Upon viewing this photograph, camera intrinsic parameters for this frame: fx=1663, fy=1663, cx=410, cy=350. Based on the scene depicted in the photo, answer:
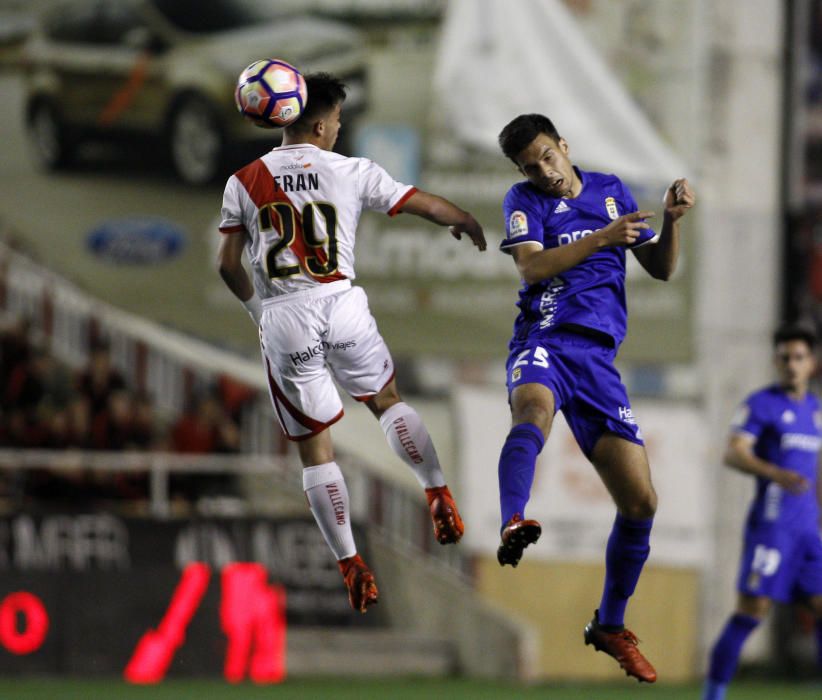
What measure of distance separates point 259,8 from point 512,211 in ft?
28.2

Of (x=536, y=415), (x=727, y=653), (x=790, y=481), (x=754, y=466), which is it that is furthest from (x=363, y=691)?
(x=536, y=415)

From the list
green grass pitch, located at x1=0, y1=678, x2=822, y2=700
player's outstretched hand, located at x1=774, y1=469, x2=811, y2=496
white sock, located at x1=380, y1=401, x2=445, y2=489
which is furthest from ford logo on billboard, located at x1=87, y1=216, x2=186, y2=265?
white sock, located at x1=380, y1=401, x2=445, y2=489

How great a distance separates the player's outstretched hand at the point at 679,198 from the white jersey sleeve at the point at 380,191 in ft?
3.13

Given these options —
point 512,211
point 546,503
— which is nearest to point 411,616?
point 546,503

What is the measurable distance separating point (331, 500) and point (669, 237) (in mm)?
1666

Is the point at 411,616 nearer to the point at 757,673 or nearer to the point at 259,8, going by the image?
the point at 757,673

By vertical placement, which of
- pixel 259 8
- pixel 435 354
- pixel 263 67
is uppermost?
pixel 259 8

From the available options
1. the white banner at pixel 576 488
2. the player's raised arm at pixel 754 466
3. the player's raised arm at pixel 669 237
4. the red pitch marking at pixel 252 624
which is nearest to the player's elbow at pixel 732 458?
the player's raised arm at pixel 754 466

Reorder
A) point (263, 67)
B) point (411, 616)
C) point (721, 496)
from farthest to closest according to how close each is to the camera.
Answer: point (721, 496)
point (411, 616)
point (263, 67)

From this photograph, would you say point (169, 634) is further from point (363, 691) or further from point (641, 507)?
point (641, 507)

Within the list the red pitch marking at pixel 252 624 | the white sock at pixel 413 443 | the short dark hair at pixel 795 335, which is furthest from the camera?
the red pitch marking at pixel 252 624

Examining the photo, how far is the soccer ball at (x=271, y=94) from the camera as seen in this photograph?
6.01 m

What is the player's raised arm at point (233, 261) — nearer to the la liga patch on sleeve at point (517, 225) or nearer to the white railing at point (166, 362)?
the la liga patch on sleeve at point (517, 225)

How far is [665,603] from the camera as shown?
1478cm
